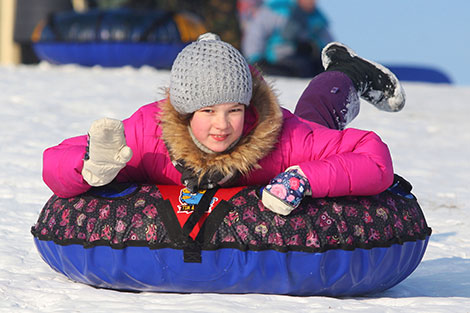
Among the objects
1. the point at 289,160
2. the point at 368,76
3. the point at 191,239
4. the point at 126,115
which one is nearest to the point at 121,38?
the point at 126,115

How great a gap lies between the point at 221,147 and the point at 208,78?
0.85ft

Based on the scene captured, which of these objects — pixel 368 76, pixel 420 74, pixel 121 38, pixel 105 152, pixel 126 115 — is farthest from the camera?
pixel 420 74

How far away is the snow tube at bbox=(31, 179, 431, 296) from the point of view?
303 cm

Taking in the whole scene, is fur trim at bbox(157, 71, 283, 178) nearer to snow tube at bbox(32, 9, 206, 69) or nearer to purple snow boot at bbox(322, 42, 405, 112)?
purple snow boot at bbox(322, 42, 405, 112)

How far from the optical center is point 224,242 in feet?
9.93

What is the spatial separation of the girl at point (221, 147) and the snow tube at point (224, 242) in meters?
0.07

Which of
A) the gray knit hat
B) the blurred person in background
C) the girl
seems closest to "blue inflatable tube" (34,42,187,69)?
the blurred person in background

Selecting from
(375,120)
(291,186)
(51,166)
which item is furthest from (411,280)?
(375,120)

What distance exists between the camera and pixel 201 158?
3139mm

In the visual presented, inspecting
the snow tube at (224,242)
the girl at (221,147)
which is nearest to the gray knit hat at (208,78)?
the girl at (221,147)

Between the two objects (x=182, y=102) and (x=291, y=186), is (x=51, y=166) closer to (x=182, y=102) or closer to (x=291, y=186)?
(x=182, y=102)

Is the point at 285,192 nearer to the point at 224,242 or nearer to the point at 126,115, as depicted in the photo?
the point at 224,242

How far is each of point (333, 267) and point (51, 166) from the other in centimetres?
111

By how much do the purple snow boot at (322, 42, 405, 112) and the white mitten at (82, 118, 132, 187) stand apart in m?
1.57
